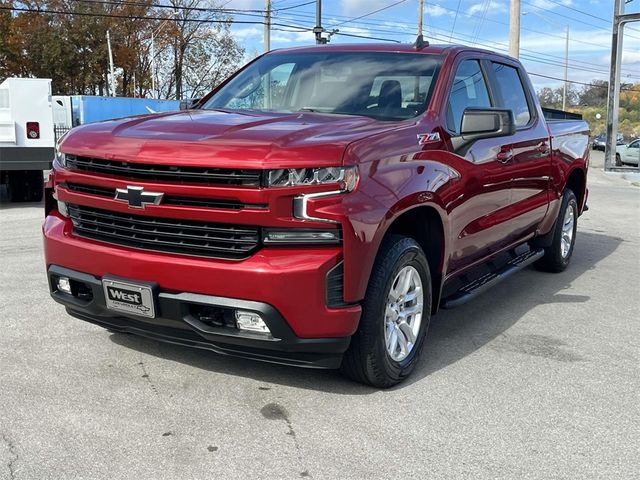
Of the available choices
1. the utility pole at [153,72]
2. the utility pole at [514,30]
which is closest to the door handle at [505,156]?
the utility pole at [514,30]

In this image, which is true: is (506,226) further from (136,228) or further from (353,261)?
(136,228)

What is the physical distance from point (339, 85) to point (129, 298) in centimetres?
208

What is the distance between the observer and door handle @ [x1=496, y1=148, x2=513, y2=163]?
16.0ft

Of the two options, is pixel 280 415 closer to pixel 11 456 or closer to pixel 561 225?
pixel 11 456

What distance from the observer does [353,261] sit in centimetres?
323

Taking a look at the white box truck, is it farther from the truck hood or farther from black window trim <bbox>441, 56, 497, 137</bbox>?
black window trim <bbox>441, 56, 497, 137</bbox>

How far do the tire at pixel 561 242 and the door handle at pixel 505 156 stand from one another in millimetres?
1817

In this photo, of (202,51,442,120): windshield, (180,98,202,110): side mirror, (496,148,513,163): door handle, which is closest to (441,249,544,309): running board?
(496,148,513,163): door handle

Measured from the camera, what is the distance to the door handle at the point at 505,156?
4.87m

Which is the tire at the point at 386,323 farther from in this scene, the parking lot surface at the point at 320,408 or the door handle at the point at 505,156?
the door handle at the point at 505,156

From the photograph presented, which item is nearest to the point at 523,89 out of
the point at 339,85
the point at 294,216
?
the point at 339,85

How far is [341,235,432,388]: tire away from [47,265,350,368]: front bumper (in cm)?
16

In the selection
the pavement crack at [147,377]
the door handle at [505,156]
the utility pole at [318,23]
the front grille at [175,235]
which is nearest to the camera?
the front grille at [175,235]

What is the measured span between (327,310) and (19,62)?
5178 cm
